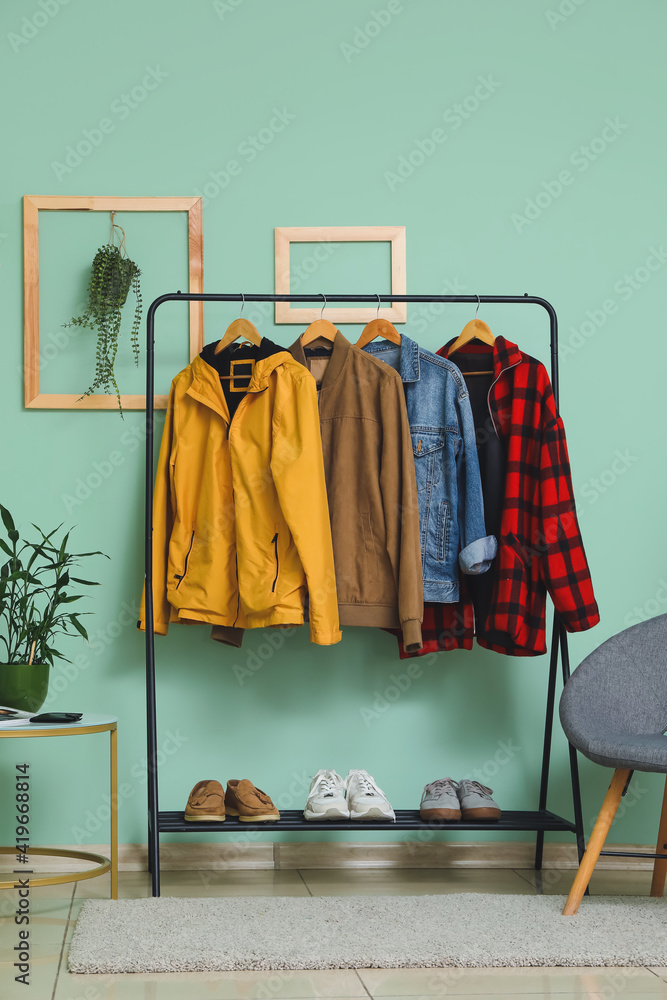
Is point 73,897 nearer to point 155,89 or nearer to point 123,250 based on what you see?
point 123,250

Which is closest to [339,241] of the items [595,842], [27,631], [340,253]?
Answer: [340,253]

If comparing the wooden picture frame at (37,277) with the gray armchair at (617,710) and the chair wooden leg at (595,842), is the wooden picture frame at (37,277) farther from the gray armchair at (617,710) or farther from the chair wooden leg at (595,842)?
the chair wooden leg at (595,842)

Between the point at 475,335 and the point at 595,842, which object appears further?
the point at 475,335

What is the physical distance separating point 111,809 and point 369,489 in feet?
3.45

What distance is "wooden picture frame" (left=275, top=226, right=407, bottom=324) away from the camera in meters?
2.62

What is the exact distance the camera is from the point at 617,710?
214cm

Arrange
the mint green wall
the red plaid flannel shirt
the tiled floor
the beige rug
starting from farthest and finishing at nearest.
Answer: the mint green wall < the red plaid flannel shirt < the beige rug < the tiled floor

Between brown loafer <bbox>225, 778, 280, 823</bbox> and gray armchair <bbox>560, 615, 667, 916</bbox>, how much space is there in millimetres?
746

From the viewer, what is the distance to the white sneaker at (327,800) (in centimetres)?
216

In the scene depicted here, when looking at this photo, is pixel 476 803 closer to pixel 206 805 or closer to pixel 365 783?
pixel 365 783

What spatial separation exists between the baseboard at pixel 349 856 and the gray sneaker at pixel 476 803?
269 mm

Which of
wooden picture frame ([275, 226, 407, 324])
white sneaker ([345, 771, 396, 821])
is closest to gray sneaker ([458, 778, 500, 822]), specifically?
white sneaker ([345, 771, 396, 821])

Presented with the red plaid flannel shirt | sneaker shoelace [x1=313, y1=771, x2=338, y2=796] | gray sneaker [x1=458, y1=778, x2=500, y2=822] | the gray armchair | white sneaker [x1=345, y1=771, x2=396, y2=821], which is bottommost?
gray sneaker [x1=458, y1=778, x2=500, y2=822]

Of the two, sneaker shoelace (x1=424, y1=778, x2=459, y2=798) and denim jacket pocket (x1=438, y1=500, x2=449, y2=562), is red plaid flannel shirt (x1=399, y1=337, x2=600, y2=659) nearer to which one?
denim jacket pocket (x1=438, y1=500, x2=449, y2=562)
